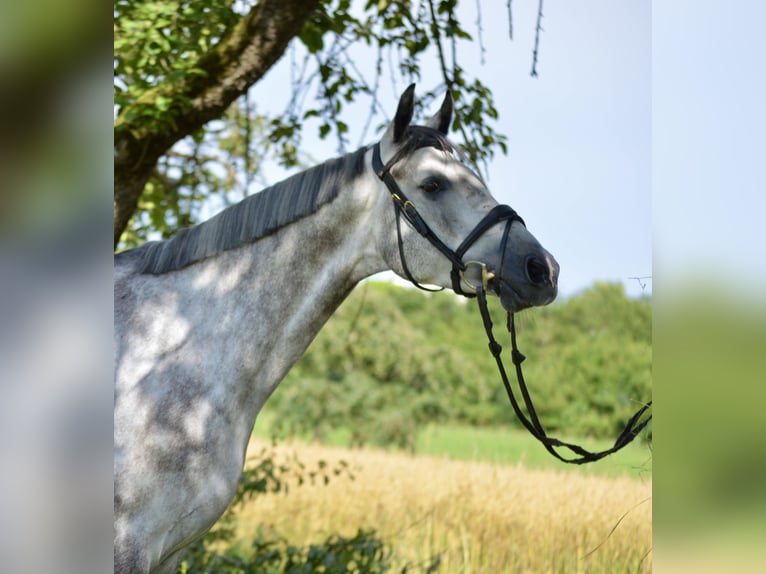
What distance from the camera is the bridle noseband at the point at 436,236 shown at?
2113 millimetres

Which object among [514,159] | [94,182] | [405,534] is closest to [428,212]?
[94,182]

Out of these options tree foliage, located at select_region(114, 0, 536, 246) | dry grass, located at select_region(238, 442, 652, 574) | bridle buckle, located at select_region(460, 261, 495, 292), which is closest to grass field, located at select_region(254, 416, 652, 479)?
dry grass, located at select_region(238, 442, 652, 574)

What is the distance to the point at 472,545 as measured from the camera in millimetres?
4816

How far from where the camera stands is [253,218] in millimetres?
2256

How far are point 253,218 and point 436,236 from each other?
549 mm

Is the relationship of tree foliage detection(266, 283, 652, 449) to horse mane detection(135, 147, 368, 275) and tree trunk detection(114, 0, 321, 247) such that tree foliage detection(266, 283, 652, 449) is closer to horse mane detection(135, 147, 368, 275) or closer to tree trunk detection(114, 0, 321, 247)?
tree trunk detection(114, 0, 321, 247)

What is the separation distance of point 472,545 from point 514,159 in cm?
644

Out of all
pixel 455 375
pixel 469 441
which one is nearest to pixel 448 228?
pixel 469 441

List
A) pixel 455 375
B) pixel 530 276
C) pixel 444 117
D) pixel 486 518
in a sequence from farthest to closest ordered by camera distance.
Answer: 1. pixel 455 375
2. pixel 486 518
3. pixel 444 117
4. pixel 530 276

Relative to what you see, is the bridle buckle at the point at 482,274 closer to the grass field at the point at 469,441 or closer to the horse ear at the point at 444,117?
the horse ear at the point at 444,117

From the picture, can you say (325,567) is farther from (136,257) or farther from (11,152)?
(11,152)

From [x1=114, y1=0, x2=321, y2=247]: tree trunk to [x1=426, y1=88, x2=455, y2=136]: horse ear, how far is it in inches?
42.5

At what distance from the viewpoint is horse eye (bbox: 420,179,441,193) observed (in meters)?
2.21

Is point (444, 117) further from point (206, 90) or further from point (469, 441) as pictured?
point (469, 441)
